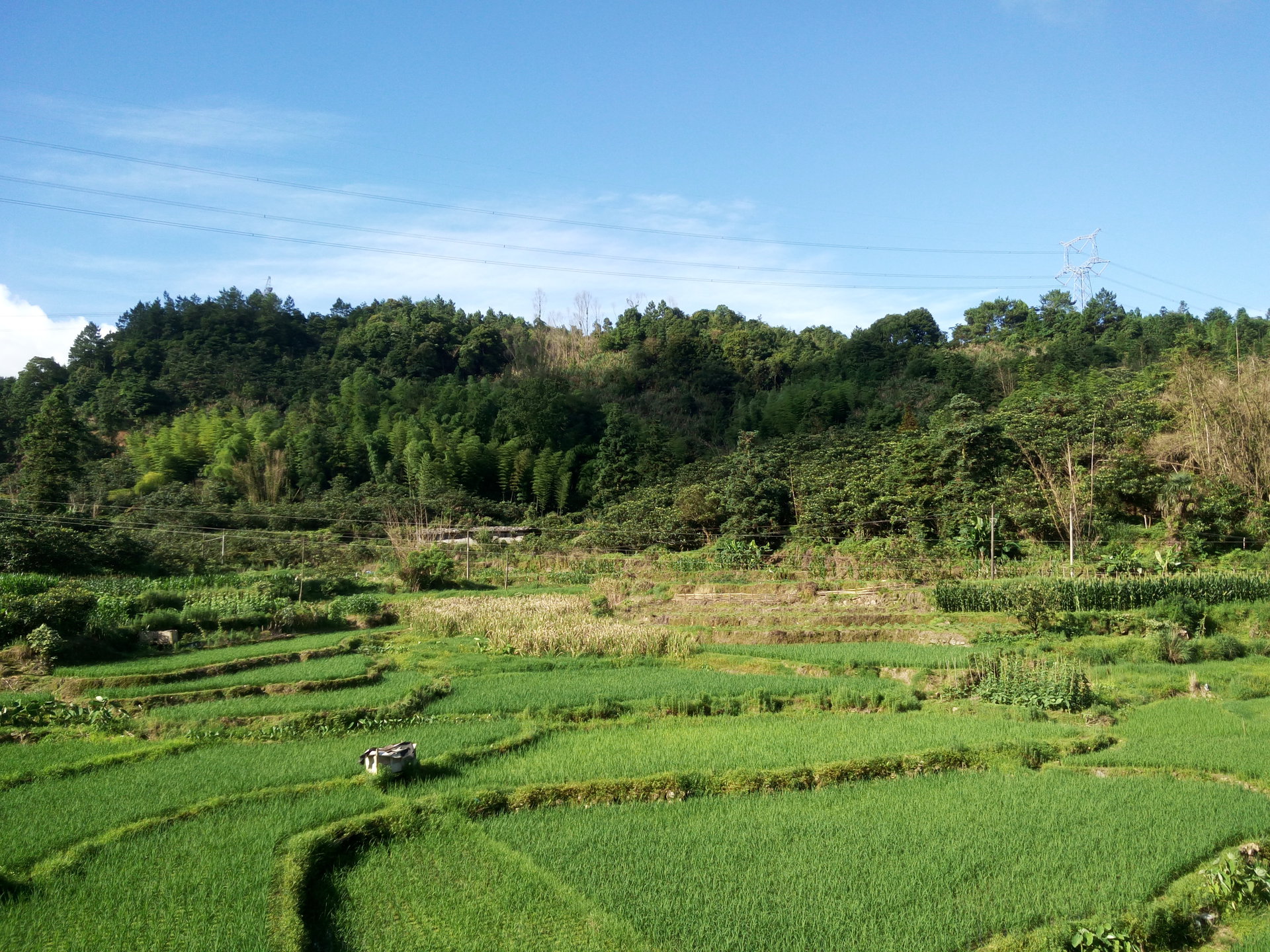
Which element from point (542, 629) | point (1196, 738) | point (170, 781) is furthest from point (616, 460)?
point (170, 781)

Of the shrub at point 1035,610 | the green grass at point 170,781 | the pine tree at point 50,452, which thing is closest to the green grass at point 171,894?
the green grass at point 170,781

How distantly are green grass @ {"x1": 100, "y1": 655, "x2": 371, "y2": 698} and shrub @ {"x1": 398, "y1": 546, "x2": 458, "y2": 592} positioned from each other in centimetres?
1067

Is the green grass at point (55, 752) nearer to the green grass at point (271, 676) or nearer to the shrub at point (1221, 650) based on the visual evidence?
the green grass at point (271, 676)

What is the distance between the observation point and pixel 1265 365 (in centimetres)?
2706

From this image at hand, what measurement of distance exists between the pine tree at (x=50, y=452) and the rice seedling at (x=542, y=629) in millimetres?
17472

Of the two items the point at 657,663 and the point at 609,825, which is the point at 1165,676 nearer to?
the point at 657,663

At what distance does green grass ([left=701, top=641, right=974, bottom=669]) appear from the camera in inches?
537

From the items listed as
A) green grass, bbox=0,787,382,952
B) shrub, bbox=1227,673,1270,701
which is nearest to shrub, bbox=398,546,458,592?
green grass, bbox=0,787,382,952

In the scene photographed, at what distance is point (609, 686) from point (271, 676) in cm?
524

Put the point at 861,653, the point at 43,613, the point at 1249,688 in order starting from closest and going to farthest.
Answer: the point at 1249,688, the point at 43,613, the point at 861,653

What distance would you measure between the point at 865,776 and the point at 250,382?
47370mm

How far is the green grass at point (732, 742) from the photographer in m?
7.90

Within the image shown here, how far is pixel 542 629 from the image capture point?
15.8m

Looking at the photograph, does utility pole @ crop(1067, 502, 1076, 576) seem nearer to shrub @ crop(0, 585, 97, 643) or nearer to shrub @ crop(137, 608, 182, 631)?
shrub @ crop(137, 608, 182, 631)
